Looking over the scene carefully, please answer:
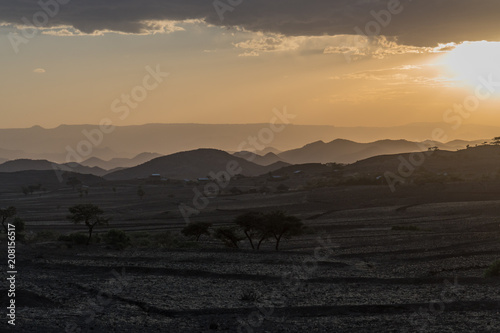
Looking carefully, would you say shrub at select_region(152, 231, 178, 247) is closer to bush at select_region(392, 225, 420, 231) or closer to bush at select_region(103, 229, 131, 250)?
bush at select_region(103, 229, 131, 250)

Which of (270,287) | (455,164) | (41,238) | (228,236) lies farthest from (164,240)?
(455,164)

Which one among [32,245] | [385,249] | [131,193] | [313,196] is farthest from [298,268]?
[131,193]

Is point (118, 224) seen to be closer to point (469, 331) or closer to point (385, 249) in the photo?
point (385, 249)

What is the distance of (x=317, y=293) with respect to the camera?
3156cm

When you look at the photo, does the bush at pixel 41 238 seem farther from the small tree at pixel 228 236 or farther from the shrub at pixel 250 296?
the shrub at pixel 250 296

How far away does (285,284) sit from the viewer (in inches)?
1347

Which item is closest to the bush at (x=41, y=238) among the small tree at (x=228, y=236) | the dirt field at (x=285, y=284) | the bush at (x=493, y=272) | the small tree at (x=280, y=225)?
the dirt field at (x=285, y=284)

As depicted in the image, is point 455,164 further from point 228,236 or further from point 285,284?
point 285,284

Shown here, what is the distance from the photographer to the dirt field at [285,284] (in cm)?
2427

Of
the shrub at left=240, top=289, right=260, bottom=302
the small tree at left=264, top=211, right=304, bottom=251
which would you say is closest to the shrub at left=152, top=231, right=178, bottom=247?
the small tree at left=264, top=211, right=304, bottom=251

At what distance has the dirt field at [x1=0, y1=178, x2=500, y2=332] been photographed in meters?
24.3

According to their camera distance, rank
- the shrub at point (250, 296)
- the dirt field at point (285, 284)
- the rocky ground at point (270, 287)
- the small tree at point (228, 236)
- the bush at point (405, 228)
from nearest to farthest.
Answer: the rocky ground at point (270, 287) < the dirt field at point (285, 284) < the shrub at point (250, 296) < the small tree at point (228, 236) < the bush at point (405, 228)

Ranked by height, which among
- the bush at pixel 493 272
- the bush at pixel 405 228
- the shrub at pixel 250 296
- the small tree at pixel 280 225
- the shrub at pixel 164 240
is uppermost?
the small tree at pixel 280 225

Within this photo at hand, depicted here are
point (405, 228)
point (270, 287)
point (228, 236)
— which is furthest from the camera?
point (405, 228)
